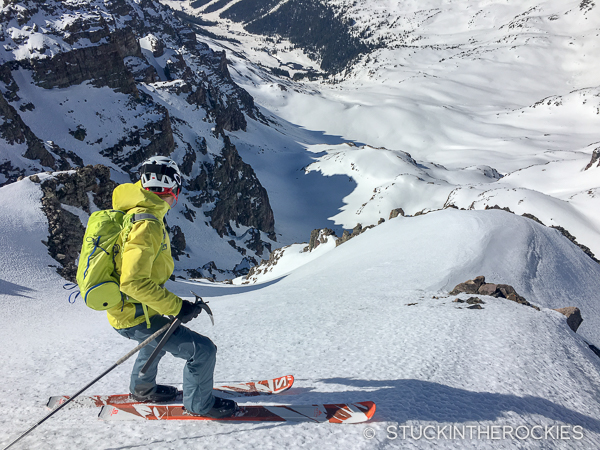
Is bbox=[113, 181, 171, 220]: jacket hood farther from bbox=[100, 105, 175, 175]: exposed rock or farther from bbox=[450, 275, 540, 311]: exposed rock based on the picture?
bbox=[100, 105, 175, 175]: exposed rock

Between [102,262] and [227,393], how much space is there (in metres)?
2.39

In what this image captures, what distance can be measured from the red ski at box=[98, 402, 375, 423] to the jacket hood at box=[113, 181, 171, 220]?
2.14 m

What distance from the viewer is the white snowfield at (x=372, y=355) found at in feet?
11.9

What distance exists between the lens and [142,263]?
3.12m

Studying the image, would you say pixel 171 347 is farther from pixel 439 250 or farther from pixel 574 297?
pixel 574 297

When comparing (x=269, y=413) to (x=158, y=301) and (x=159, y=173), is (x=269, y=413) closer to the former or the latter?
(x=158, y=301)

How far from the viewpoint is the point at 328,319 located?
25.0ft

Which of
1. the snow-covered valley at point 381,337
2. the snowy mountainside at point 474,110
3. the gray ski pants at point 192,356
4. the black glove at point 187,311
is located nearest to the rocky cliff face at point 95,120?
the snow-covered valley at point 381,337

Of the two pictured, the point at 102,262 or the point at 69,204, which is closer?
the point at 102,262

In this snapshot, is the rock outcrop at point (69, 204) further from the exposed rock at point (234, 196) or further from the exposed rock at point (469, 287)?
the exposed rock at point (234, 196)

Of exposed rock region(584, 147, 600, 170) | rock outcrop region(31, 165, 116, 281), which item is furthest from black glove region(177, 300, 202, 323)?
exposed rock region(584, 147, 600, 170)

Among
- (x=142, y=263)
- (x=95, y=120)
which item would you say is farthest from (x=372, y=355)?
(x=95, y=120)

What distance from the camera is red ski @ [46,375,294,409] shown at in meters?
4.09

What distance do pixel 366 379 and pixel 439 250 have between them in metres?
8.41
